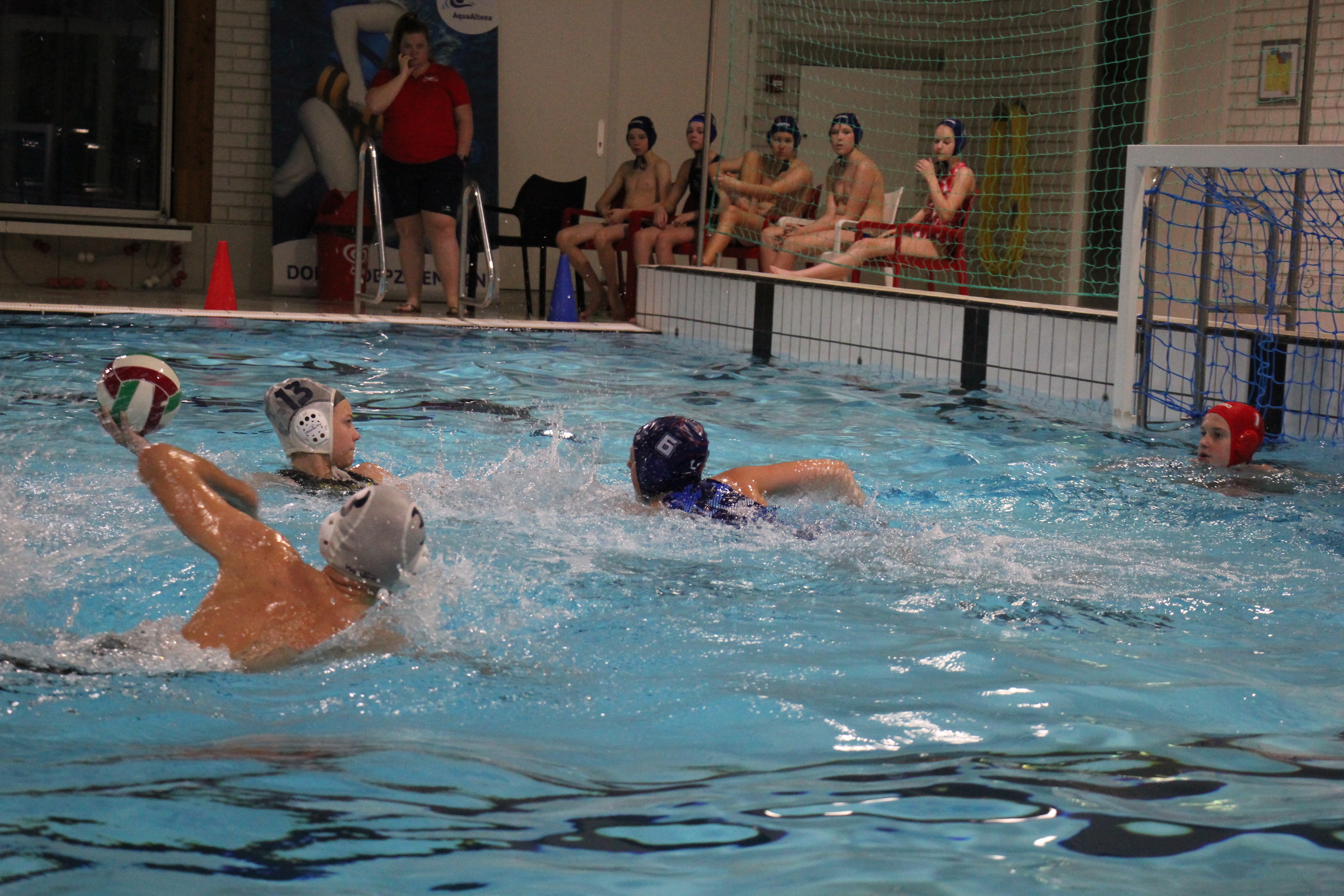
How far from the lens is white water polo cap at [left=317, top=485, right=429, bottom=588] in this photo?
112 inches

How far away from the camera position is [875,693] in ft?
9.77

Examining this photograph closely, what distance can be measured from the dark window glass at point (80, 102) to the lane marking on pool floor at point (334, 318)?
2.88m

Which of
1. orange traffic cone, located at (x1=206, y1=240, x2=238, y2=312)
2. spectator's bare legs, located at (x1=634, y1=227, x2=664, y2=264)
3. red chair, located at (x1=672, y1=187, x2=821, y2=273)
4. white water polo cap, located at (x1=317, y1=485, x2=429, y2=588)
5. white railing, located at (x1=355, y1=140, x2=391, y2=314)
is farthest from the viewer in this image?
spectator's bare legs, located at (x1=634, y1=227, x2=664, y2=264)

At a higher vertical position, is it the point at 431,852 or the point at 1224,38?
the point at 1224,38

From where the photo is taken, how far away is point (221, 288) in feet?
32.4

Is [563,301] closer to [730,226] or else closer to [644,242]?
[644,242]

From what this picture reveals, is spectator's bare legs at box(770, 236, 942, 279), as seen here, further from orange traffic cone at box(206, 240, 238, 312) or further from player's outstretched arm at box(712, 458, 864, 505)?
player's outstretched arm at box(712, 458, 864, 505)

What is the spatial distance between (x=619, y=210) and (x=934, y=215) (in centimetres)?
282

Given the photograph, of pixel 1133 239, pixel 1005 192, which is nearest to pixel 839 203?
pixel 1005 192

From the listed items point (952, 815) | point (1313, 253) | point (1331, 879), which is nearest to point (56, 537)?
point (952, 815)

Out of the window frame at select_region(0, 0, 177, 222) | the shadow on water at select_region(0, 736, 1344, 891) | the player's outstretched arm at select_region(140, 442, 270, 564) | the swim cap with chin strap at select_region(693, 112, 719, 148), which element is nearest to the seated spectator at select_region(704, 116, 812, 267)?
the swim cap with chin strap at select_region(693, 112, 719, 148)

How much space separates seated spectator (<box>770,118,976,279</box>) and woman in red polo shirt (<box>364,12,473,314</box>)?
2.44 meters

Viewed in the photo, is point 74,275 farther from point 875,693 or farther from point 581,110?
point 875,693

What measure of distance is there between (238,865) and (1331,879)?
5.03ft
